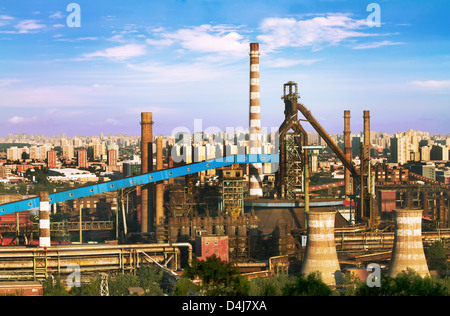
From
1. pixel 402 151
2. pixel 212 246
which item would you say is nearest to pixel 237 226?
pixel 212 246

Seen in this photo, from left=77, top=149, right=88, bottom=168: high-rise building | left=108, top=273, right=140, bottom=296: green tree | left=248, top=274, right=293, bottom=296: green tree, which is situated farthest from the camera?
left=77, top=149, right=88, bottom=168: high-rise building

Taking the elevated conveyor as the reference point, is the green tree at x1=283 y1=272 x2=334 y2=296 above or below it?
below

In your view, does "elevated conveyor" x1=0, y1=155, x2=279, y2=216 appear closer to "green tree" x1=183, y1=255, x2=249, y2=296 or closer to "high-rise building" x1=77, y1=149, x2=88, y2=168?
"green tree" x1=183, y1=255, x2=249, y2=296

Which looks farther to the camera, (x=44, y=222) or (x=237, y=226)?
(x=237, y=226)

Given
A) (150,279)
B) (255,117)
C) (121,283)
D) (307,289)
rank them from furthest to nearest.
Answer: (255,117) < (150,279) < (121,283) < (307,289)

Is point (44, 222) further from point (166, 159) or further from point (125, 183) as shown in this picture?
point (166, 159)

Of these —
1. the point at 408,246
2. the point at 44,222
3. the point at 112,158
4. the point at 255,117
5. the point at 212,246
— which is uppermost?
the point at 255,117

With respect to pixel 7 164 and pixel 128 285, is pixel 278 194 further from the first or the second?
pixel 7 164

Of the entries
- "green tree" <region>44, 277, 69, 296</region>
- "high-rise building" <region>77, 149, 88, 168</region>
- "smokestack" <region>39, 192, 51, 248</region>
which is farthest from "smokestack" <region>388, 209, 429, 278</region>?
"high-rise building" <region>77, 149, 88, 168</region>
